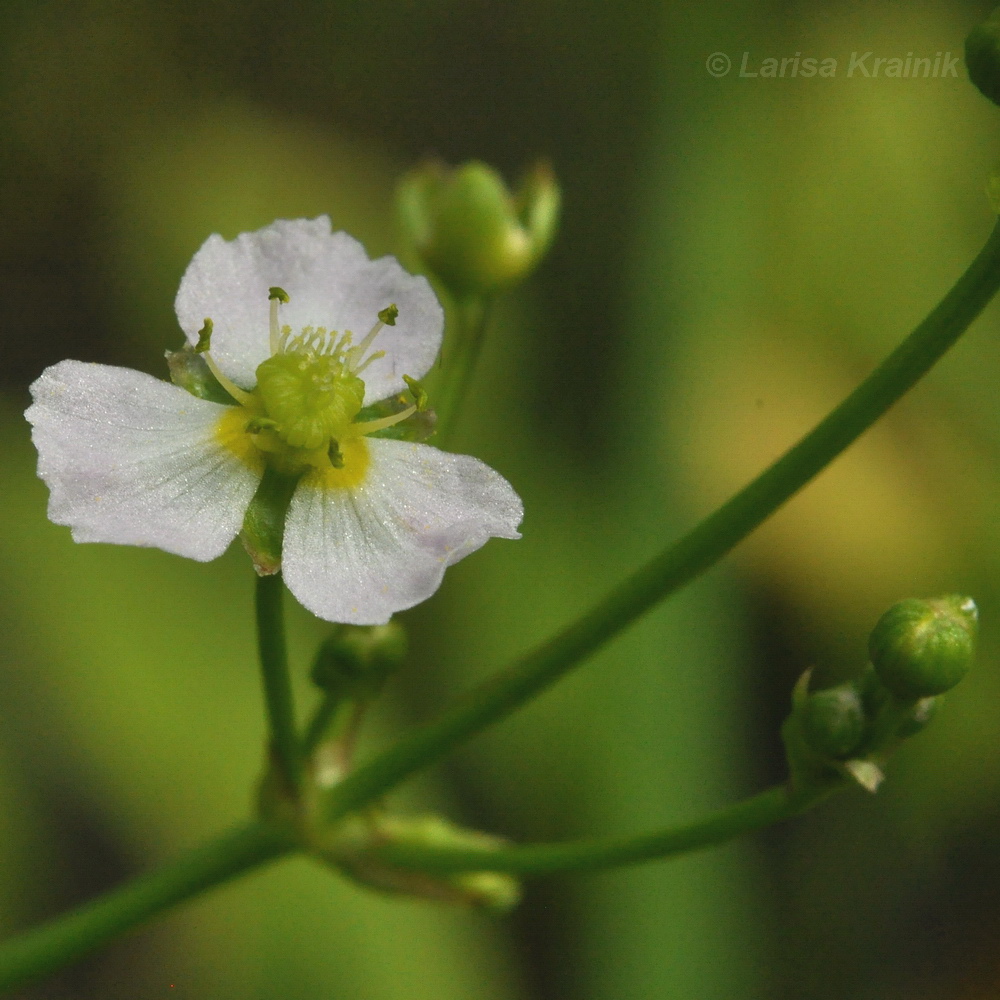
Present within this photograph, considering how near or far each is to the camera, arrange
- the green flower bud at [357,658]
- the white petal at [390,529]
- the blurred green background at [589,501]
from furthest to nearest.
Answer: the blurred green background at [589,501] < the green flower bud at [357,658] < the white petal at [390,529]

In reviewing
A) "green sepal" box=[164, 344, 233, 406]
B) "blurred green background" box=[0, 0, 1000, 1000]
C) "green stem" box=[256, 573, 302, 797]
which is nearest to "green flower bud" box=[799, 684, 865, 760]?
"green stem" box=[256, 573, 302, 797]

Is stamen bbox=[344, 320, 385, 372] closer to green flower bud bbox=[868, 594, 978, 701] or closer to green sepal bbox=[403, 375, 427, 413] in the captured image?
green sepal bbox=[403, 375, 427, 413]

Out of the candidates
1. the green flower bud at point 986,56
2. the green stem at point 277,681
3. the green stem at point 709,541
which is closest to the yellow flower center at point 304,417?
the green stem at point 277,681

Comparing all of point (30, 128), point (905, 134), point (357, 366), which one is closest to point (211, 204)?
point (30, 128)

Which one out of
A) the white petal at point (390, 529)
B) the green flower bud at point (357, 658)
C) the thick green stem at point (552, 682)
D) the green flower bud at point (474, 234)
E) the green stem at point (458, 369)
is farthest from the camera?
the green flower bud at point (474, 234)

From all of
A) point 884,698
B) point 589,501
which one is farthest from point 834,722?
point 589,501

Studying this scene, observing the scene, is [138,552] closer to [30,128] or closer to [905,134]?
[30,128]

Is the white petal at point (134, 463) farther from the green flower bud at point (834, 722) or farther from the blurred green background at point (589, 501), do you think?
the blurred green background at point (589, 501)
